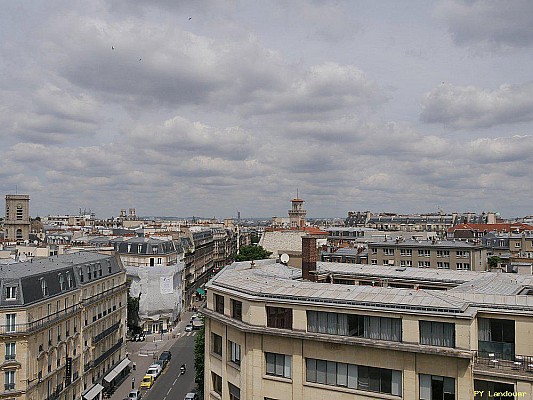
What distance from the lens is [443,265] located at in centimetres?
8088

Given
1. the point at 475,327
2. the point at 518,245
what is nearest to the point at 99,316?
the point at 475,327

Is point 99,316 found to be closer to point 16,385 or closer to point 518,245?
point 16,385

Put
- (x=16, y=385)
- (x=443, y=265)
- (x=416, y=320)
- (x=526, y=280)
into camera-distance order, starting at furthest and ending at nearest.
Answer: (x=443, y=265) → (x=16, y=385) → (x=526, y=280) → (x=416, y=320)

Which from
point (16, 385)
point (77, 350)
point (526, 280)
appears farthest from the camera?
point (77, 350)

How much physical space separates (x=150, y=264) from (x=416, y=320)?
7576cm

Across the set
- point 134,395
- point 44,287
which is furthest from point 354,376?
point 134,395

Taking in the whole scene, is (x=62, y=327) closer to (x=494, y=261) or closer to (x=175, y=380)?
(x=175, y=380)

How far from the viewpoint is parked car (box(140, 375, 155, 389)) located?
65188 millimetres

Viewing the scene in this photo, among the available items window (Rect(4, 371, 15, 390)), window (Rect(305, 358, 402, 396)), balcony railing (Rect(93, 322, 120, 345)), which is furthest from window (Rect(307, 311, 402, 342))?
balcony railing (Rect(93, 322, 120, 345))

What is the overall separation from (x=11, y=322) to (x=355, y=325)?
3275cm

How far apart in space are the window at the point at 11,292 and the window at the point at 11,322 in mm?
1719

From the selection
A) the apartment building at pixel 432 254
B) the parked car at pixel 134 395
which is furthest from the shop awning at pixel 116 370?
the apartment building at pixel 432 254

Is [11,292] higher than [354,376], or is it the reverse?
[11,292]

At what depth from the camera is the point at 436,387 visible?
990 inches
